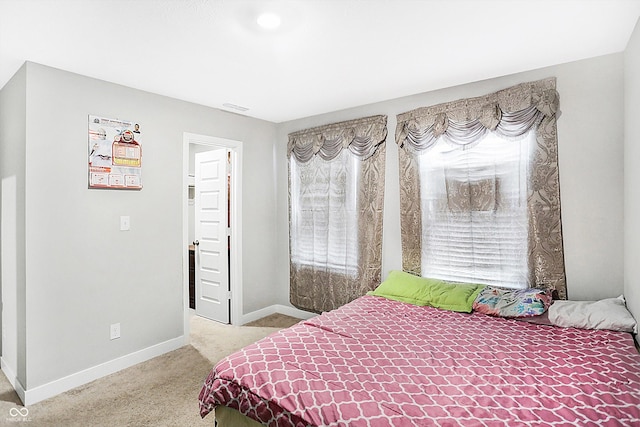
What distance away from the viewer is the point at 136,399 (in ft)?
8.21

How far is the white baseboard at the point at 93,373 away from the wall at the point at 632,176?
143 inches

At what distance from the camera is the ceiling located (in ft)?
6.02

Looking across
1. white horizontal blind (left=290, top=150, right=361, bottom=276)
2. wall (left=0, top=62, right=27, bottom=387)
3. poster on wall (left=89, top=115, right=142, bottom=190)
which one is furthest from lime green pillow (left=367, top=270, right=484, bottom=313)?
wall (left=0, top=62, right=27, bottom=387)

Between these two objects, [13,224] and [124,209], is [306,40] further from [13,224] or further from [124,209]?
[13,224]

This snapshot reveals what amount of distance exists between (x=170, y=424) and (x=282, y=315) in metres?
2.20

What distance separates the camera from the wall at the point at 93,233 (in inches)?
98.0

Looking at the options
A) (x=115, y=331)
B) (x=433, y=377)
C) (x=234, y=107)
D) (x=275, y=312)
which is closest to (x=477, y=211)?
(x=433, y=377)

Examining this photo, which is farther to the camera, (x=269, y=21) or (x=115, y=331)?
(x=115, y=331)

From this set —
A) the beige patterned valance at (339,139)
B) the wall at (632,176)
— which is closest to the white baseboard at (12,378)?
the beige patterned valance at (339,139)

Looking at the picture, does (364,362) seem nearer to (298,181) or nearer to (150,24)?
(150,24)

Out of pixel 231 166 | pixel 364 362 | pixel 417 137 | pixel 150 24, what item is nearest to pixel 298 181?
pixel 231 166

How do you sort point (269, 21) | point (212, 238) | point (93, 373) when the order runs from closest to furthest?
point (269, 21) → point (93, 373) → point (212, 238)

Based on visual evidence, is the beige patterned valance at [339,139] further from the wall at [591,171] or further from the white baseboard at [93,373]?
the white baseboard at [93,373]

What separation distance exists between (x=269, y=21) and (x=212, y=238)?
2.89 metres
